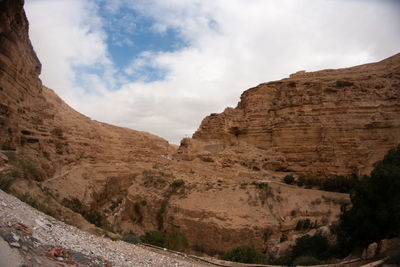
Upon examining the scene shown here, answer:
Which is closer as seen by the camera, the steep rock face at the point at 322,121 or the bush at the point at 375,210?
the bush at the point at 375,210

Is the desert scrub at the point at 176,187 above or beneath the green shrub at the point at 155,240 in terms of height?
above

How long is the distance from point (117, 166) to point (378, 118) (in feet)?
83.2

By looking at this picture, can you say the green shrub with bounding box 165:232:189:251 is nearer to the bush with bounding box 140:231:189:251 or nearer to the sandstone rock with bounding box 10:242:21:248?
the bush with bounding box 140:231:189:251

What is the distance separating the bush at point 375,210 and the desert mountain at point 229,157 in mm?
3861

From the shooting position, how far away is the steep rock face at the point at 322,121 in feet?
64.9

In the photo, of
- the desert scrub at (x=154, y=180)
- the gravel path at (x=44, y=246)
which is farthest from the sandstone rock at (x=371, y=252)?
the desert scrub at (x=154, y=180)

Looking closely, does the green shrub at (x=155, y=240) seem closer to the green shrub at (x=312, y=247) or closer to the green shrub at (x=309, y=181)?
the green shrub at (x=312, y=247)

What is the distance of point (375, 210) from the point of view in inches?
376

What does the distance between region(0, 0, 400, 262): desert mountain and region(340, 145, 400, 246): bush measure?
3.86 metres

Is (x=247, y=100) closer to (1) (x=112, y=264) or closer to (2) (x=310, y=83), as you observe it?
(2) (x=310, y=83)

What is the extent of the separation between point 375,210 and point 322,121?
12769 mm

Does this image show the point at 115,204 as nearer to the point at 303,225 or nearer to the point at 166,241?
the point at 166,241

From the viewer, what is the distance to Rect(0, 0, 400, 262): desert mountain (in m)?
14.2

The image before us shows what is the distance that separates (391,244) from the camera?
7.66 metres
